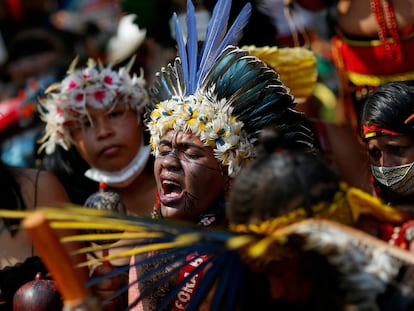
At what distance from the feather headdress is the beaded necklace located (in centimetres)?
156

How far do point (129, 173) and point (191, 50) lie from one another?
1.31 meters

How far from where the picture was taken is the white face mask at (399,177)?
394 cm

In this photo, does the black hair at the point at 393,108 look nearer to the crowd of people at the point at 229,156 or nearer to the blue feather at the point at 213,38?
the crowd of people at the point at 229,156

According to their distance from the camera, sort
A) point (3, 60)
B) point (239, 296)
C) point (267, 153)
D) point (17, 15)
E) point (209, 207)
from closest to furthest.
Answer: point (267, 153)
point (239, 296)
point (209, 207)
point (3, 60)
point (17, 15)

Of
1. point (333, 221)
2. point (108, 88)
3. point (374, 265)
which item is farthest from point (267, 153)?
point (108, 88)

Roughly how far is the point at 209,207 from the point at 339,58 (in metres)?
2.28

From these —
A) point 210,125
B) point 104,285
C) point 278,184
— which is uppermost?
point 278,184

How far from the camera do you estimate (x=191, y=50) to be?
13.2ft

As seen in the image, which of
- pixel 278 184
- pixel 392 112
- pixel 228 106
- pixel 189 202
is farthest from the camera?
pixel 392 112

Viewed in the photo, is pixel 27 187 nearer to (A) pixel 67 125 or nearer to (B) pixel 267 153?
(A) pixel 67 125

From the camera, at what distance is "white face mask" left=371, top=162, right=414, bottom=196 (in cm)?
394

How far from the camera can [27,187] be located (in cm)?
475

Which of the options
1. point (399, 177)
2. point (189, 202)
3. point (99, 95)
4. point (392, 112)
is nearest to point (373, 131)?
point (392, 112)

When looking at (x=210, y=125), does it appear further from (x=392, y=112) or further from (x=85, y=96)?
(x=85, y=96)
